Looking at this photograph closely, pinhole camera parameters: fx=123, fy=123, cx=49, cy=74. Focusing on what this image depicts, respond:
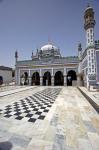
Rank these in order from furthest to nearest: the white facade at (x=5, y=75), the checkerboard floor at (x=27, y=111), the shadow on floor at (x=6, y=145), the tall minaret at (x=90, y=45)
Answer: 1. the white facade at (x=5, y=75)
2. the tall minaret at (x=90, y=45)
3. the checkerboard floor at (x=27, y=111)
4. the shadow on floor at (x=6, y=145)

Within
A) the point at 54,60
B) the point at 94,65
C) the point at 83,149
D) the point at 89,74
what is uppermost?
the point at 54,60

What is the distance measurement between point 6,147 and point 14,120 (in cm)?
151

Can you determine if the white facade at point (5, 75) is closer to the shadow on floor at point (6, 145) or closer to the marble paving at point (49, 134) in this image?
the marble paving at point (49, 134)

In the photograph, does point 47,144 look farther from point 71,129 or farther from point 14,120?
point 14,120

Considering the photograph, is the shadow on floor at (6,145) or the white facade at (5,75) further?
the white facade at (5,75)

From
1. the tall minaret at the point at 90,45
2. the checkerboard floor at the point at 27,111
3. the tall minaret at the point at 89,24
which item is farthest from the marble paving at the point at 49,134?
the tall minaret at the point at 89,24

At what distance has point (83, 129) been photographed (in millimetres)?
3217

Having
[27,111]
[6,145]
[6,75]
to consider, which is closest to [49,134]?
[6,145]

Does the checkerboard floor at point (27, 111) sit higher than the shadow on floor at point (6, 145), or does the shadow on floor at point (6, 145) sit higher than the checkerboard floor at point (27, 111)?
the checkerboard floor at point (27, 111)

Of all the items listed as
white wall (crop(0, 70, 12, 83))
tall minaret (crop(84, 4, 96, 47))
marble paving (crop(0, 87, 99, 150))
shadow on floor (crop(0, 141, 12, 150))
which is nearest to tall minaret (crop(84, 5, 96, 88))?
→ tall minaret (crop(84, 4, 96, 47))

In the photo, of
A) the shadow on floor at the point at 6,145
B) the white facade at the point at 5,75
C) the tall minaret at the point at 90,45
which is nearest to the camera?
the shadow on floor at the point at 6,145

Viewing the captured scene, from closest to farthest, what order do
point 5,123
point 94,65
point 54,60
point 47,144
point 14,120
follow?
point 47,144
point 5,123
point 14,120
point 94,65
point 54,60

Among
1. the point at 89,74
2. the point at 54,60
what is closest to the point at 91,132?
the point at 89,74

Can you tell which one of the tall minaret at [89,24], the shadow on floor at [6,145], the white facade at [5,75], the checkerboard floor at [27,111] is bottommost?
the shadow on floor at [6,145]
